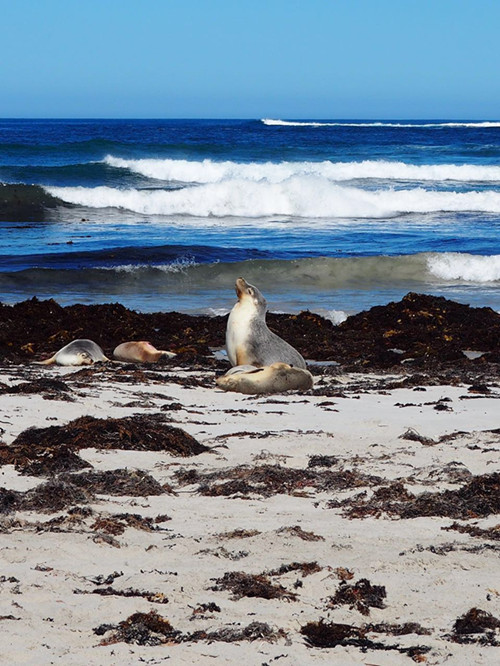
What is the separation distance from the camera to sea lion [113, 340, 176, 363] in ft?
32.0

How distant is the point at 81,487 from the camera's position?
4629mm

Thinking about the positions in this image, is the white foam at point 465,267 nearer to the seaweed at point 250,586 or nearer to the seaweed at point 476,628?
the seaweed at point 250,586

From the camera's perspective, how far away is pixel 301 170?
129ft

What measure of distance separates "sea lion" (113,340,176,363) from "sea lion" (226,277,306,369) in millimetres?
1018

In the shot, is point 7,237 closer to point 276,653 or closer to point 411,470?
point 411,470

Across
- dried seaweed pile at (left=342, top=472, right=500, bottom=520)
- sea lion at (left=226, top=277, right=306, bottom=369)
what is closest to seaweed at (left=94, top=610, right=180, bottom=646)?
dried seaweed pile at (left=342, top=472, right=500, bottom=520)

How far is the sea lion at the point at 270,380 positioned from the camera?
790 centimetres

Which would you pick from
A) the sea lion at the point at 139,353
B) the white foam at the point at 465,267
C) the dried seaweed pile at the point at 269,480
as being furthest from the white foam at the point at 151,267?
the dried seaweed pile at the point at 269,480

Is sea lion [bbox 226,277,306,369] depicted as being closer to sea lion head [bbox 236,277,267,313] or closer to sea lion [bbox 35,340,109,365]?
sea lion head [bbox 236,277,267,313]

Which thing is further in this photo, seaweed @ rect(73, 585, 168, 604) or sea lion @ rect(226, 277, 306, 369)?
sea lion @ rect(226, 277, 306, 369)

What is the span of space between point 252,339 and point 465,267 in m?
9.82

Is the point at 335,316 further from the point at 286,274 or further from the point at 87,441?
the point at 87,441

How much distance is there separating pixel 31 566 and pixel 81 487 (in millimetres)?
1093

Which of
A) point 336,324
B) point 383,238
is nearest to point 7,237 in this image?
point 383,238
